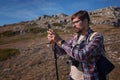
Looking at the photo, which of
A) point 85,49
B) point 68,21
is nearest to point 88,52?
point 85,49

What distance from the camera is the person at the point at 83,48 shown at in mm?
5219

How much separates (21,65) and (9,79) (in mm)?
3180

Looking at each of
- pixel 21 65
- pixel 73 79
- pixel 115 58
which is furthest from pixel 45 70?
pixel 73 79

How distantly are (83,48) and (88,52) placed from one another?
15 cm

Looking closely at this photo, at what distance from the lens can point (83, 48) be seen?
528cm

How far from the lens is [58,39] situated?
546cm

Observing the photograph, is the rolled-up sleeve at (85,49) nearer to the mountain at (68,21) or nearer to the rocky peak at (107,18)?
the mountain at (68,21)

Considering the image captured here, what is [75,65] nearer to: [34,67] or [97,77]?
[97,77]

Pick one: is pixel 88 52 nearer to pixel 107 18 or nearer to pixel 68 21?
pixel 68 21

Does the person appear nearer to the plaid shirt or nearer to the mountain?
the plaid shirt

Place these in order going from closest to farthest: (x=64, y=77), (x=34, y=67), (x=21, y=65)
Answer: (x=64, y=77), (x=34, y=67), (x=21, y=65)

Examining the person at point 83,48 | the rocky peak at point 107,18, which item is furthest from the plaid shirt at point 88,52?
the rocky peak at point 107,18

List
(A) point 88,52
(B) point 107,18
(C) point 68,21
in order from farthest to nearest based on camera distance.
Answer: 1. (C) point 68,21
2. (B) point 107,18
3. (A) point 88,52

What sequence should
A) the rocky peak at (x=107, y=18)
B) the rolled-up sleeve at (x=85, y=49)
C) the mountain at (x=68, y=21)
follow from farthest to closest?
1. the mountain at (x=68, y=21)
2. the rocky peak at (x=107, y=18)
3. the rolled-up sleeve at (x=85, y=49)
